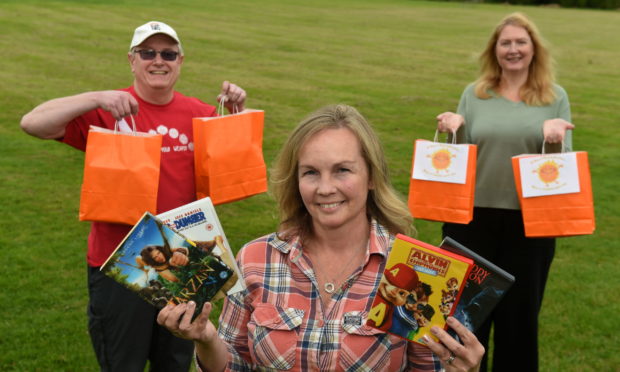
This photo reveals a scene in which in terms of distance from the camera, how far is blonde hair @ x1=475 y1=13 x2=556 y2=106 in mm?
4328

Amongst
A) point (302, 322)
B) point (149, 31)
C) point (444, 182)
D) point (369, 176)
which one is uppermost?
point (149, 31)

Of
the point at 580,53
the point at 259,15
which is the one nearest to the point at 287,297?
the point at 580,53

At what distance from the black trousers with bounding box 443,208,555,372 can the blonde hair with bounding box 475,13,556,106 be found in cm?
72

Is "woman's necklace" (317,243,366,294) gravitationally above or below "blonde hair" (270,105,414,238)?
below

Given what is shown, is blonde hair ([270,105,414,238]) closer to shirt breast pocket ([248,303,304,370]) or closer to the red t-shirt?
shirt breast pocket ([248,303,304,370])

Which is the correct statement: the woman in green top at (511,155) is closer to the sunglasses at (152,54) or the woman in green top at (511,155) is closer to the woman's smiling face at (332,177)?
the sunglasses at (152,54)

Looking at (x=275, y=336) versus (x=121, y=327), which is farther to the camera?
(x=121, y=327)

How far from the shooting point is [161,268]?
2.32 m

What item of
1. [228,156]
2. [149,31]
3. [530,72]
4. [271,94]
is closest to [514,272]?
[530,72]

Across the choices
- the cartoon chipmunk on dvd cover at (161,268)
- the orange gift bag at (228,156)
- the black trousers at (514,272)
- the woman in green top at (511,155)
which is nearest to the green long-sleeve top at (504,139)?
the woman in green top at (511,155)

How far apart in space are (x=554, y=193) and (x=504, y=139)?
1.42ft

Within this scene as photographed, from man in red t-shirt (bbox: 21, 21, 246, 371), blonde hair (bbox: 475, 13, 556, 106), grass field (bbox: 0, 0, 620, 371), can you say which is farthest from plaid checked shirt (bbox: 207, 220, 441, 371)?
blonde hair (bbox: 475, 13, 556, 106)

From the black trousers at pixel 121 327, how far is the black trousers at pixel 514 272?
193 centimetres

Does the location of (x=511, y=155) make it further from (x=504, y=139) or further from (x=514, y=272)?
(x=514, y=272)
